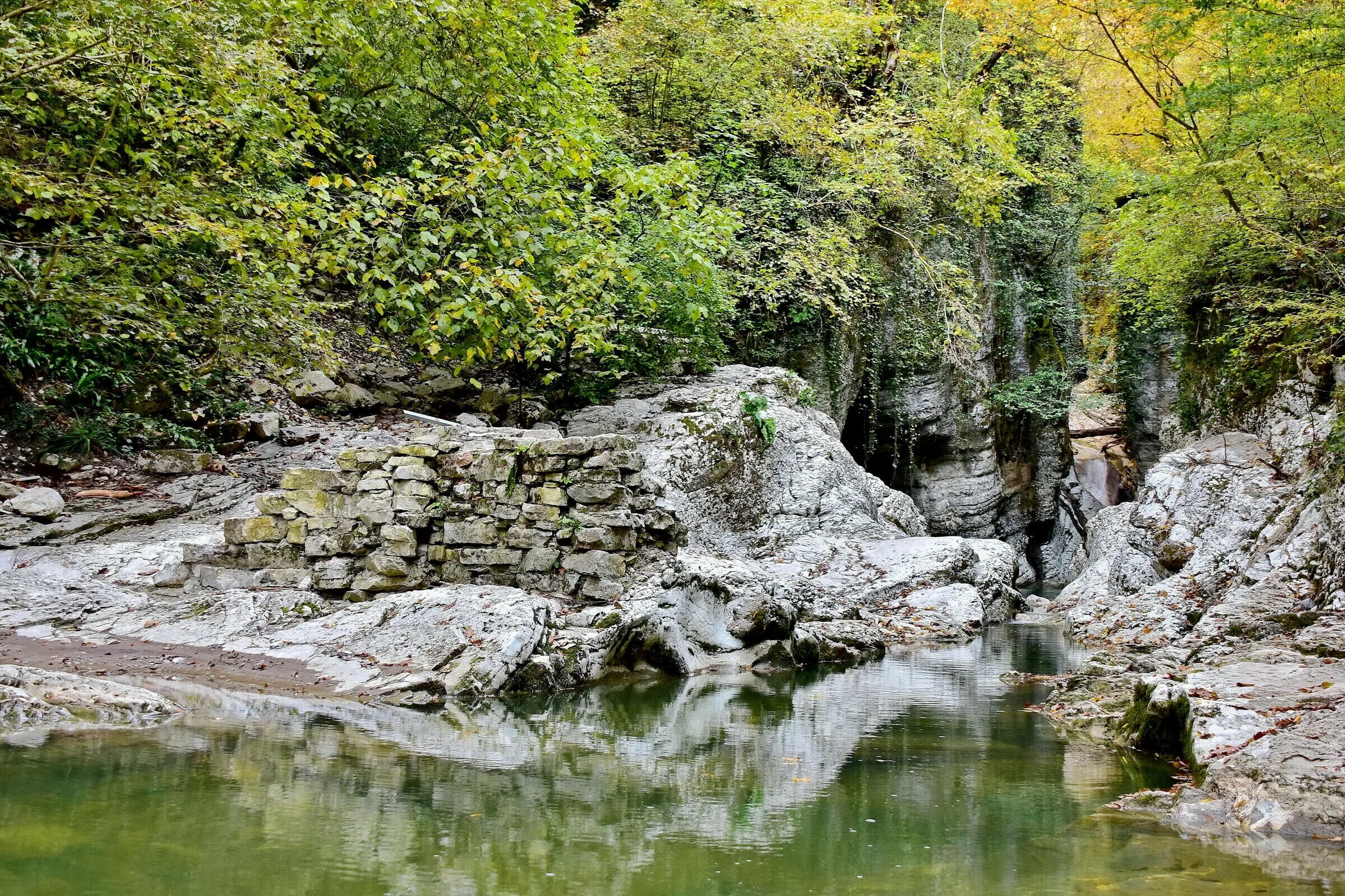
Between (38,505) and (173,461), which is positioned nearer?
(38,505)

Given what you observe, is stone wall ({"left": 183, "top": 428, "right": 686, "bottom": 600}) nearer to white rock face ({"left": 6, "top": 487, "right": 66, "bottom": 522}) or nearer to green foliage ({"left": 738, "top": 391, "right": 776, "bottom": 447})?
white rock face ({"left": 6, "top": 487, "right": 66, "bottom": 522})

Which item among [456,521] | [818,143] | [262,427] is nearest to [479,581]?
[456,521]

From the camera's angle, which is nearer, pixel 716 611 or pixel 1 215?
pixel 716 611

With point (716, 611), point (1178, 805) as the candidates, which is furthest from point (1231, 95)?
point (1178, 805)

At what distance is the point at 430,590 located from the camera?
26.1 ft

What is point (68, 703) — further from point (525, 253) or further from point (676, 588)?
point (525, 253)

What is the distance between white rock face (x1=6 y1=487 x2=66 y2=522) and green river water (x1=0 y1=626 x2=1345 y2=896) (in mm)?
4072

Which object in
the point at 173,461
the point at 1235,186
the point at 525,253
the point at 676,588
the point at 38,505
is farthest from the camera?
the point at 1235,186

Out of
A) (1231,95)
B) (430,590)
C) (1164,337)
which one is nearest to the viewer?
(430,590)

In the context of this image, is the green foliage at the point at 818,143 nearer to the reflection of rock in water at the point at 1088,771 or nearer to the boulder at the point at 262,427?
the boulder at the point at 262,427

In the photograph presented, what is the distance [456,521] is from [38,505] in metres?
4.19

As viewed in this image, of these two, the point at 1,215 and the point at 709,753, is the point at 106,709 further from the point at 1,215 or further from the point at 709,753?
the point at 1,215

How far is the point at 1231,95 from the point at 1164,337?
496 inches

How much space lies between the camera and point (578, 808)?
3994 millimetres
